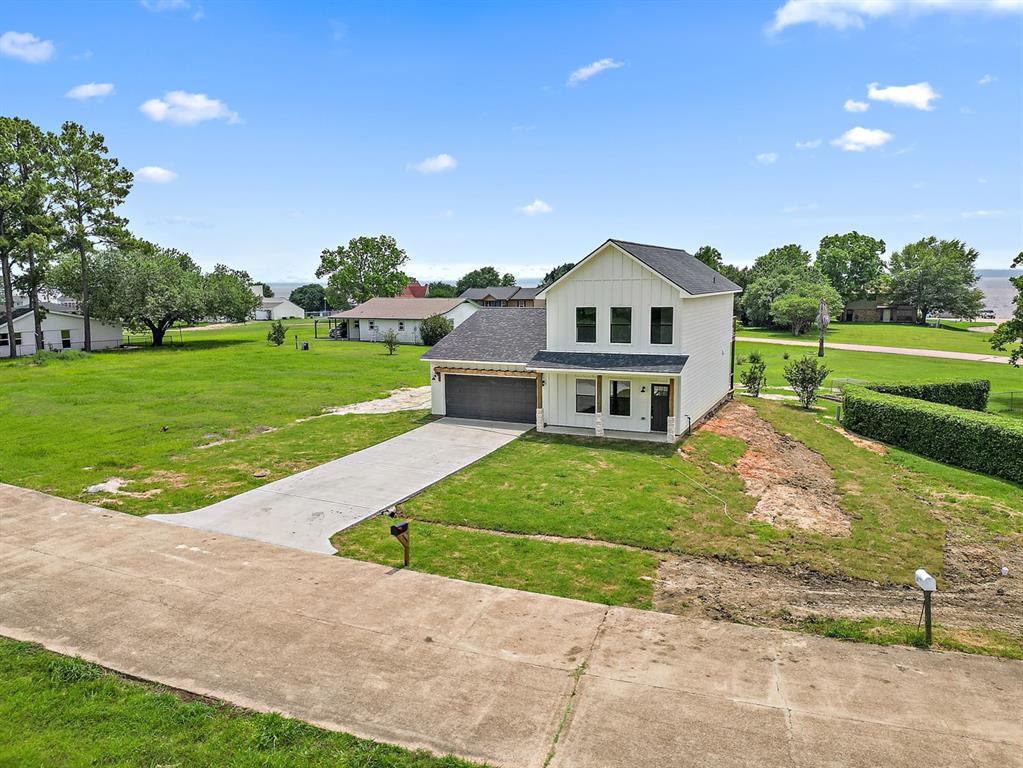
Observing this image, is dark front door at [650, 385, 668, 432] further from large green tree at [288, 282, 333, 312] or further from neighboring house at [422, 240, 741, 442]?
large green tree at [288, 282, 333, 312]

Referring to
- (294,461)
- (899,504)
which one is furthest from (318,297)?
(899,504)

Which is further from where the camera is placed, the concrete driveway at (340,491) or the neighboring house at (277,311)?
the neighboring house at (277,311)

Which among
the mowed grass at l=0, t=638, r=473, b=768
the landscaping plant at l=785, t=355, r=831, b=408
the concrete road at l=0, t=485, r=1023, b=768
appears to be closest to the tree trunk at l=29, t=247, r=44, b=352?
the concrete road at l=0, t=485, r=1023, b=768

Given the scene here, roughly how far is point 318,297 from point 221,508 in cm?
12966

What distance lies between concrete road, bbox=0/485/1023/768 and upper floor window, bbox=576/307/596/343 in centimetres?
1408

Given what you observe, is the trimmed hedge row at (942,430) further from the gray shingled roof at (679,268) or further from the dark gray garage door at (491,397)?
the dark gray garage door at (491,397)

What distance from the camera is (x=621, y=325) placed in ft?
74.7

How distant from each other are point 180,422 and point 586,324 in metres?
17.0

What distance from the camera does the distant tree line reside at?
44000 millimetres

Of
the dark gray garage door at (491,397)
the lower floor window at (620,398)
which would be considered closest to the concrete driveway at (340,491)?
the dark gray garage door at (491,397)

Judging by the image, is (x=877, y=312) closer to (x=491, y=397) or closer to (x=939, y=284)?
(x=939, y=284)

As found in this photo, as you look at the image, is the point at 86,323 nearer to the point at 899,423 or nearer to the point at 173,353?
the point at 173,353

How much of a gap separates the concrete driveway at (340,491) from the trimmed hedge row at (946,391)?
56.2 feet

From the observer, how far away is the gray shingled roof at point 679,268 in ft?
72.5
